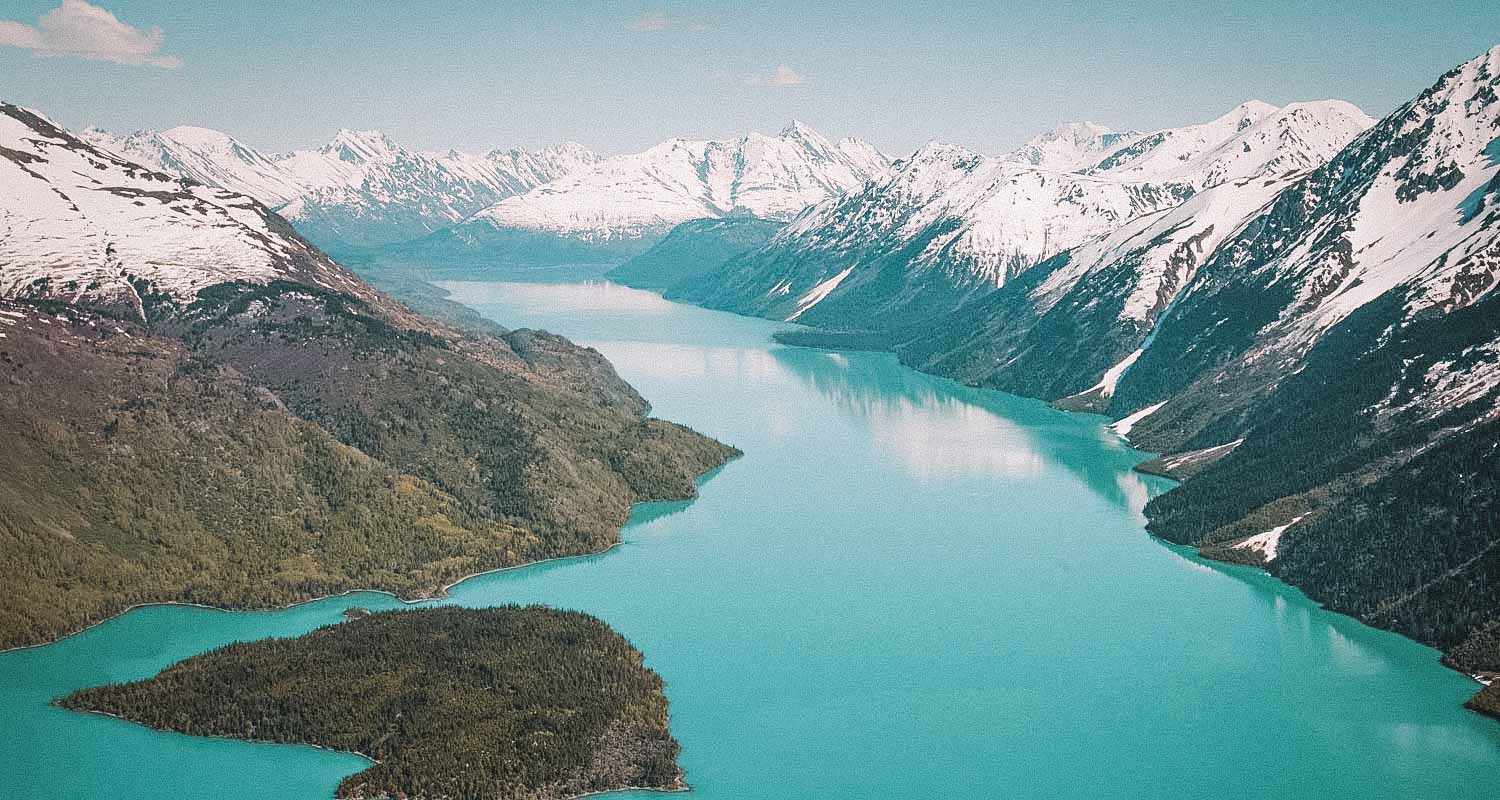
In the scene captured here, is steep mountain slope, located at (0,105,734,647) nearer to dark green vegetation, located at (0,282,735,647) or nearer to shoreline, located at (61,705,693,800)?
dark green vegetation, located at (0,282,735,647)

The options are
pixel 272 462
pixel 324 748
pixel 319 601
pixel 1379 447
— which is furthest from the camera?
pixel 1379 447

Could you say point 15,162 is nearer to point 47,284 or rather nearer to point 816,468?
point 47,284

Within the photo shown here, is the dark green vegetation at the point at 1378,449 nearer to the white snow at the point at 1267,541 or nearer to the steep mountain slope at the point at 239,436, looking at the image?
the white snow at the point at 1267,541

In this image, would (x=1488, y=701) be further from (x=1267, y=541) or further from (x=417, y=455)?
(x=417, y=455)

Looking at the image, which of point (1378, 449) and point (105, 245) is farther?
point (105, 245)

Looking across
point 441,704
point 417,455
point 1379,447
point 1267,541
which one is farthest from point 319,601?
point 1379,447

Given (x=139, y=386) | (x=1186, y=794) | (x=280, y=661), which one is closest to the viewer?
(x=1186, y=794)

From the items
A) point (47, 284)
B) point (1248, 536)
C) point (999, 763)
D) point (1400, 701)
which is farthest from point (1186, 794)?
point (47, 284)
